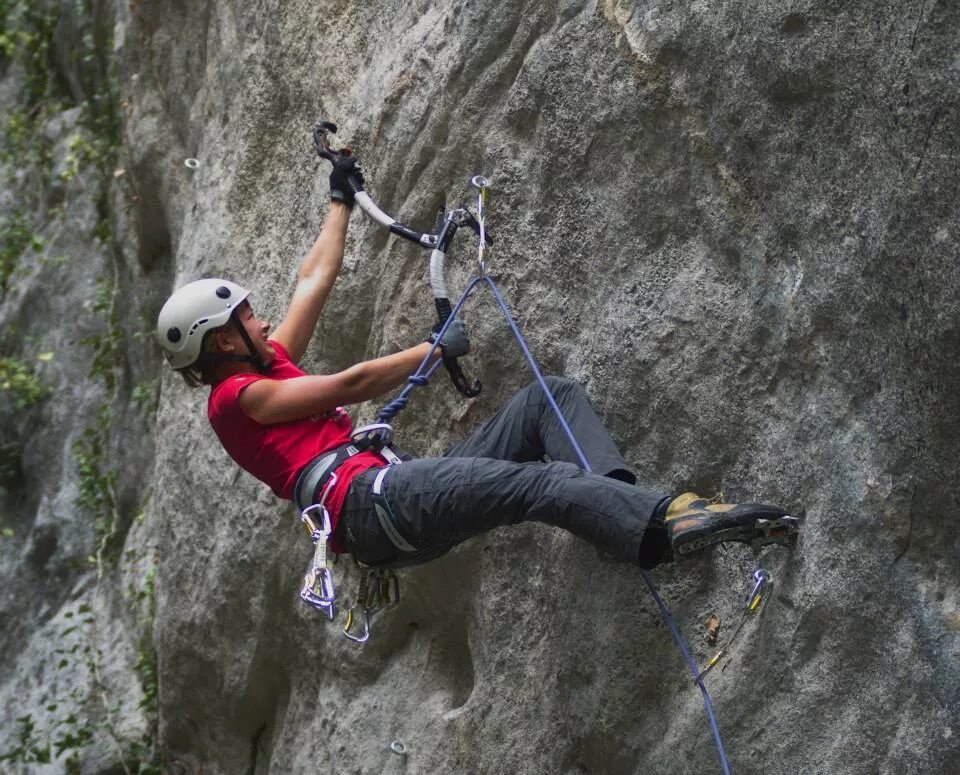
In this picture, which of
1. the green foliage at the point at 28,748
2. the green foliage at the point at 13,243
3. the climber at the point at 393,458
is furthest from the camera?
the green foliage at the point at 13,243

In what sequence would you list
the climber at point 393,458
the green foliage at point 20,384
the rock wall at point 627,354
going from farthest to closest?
the green foliage at point 20,384 < the climber at point 393,458 < the rock wall at point 627,354

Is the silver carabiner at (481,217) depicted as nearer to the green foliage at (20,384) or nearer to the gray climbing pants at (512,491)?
the gray climbing pants at (512,491)

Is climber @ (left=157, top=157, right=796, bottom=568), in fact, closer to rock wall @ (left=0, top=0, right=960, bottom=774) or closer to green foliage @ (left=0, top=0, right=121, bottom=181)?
rock wall @ (left=0, top=0, right=960, bottom=774)

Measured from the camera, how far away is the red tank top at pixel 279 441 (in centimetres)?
484

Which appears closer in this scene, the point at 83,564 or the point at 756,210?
the point at 756,210

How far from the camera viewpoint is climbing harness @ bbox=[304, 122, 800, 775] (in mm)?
4387

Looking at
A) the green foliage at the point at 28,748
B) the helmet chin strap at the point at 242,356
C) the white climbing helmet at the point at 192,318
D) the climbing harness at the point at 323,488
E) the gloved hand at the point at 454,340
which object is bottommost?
the green foliage at the point at 28,748

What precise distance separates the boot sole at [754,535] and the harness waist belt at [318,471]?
4.37ft

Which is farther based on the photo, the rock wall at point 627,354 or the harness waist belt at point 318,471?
the harness waist belt at point 318,471

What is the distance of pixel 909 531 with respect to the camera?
400cm

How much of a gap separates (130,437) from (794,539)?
5.20 metres

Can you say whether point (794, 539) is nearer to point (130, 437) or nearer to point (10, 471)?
point (130, 437)

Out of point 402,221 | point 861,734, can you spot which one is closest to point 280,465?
point 402,221

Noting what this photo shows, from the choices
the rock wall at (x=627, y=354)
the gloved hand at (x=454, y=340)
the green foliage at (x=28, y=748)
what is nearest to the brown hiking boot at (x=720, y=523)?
the rock wall at (x=627, y=354)
